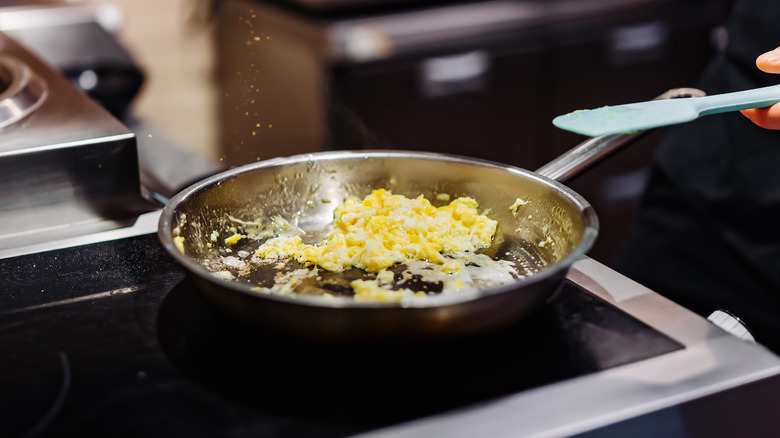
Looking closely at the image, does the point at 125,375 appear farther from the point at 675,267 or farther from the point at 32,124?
the point at 675,267

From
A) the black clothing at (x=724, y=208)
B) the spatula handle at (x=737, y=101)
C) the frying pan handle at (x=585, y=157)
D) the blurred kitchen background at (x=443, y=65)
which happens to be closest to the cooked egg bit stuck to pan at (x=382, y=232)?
the frying pan handle at (x=585, y=157)

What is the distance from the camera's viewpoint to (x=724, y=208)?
4.75ft

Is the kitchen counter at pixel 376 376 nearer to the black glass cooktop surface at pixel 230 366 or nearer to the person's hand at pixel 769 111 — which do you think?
the black glass cooktop surface at pixel 230 366

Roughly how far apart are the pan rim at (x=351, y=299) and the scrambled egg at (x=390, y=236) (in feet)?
0.25

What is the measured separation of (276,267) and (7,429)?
33cm

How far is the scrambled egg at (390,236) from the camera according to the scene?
2.61 feet

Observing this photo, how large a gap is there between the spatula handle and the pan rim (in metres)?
0.18

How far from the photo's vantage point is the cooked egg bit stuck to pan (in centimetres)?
61

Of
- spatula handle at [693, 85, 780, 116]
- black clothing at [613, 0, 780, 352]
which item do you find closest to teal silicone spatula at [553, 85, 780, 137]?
spatula handle at [693, 85, 780, 116]

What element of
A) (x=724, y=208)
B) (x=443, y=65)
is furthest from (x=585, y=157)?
(x=443, y=65)

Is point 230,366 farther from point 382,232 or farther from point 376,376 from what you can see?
point 382,232

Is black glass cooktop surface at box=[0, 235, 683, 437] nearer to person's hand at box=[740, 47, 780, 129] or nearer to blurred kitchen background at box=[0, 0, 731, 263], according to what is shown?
person's hand at box=[740, 47, 780, 129]

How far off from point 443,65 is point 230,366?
6.28ft

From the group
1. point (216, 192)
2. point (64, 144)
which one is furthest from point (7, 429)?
point (64, 144)
